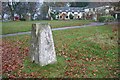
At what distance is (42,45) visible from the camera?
6258 mm

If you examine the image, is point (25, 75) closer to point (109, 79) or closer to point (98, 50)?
point (109, 79)

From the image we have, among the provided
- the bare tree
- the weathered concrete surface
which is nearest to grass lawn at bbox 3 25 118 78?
the weathered concrete surface

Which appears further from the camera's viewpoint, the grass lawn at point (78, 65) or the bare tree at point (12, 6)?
the bare tree at point (12, 6)

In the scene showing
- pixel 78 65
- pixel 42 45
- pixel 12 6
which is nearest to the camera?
pixel 42 45

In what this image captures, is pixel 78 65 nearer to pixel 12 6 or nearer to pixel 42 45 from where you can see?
pixel 42 45

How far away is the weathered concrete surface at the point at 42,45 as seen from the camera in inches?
247

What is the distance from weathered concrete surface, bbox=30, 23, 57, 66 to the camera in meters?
6.27

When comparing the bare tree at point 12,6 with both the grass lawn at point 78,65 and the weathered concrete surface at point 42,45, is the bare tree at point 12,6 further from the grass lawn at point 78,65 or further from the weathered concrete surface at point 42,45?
the weathered concrete surface at point 42,45

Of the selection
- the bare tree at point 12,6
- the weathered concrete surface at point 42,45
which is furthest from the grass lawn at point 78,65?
the bare tree at point 12,6

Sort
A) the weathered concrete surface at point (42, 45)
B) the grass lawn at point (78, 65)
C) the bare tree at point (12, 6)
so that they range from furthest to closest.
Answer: the bare tree at point (12, 6)
the weathered concrete surface at point (42, 45)
the grass lawn at point (78, 65)

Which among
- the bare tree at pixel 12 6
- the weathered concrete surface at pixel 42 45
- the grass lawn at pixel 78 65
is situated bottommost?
the grass lawn at pixel 78 65

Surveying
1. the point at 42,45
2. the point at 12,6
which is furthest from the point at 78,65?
the point at 12,6

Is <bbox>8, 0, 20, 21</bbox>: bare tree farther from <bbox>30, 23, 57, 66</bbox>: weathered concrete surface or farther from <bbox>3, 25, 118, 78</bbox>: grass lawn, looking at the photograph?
<bbox>30, 23, 57, 66</bbox>: weathered concrete surface

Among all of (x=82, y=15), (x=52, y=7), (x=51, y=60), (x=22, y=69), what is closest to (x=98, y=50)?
(x=51, y=60)
